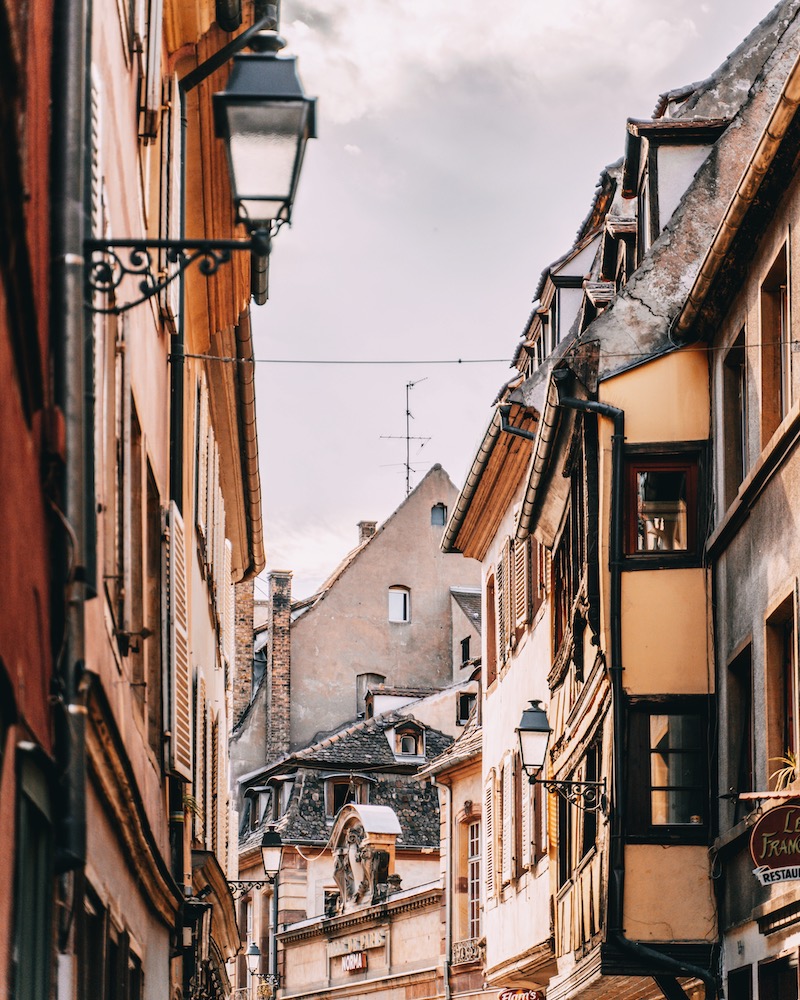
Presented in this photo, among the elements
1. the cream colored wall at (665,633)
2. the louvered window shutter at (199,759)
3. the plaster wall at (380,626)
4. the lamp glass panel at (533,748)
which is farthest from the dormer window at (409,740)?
the cream colored wall at (665,633)

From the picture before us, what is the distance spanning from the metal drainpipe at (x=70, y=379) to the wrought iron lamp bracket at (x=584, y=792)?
10.6 metres

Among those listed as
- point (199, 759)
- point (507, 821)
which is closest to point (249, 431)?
point (199, 759)

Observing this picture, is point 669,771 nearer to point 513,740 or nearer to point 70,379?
point 513,740

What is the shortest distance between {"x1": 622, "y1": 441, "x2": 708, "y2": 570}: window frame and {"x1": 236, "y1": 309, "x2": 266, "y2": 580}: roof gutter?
3.60 m

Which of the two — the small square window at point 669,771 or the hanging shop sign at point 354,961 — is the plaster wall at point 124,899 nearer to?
the small square window at point 669,771

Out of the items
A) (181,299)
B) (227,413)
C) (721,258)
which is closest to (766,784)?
(721,258)

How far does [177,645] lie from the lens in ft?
39.8

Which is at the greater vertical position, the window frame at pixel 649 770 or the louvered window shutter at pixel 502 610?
the louvered window shutter at pixel 502 610

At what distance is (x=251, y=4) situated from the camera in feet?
48.3

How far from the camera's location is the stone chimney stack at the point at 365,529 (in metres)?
60.4

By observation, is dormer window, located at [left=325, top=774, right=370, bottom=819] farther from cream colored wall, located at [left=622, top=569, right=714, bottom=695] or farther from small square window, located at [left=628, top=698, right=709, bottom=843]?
cream colored wall, located at [left=622, top=569, right=714, bottom=695]

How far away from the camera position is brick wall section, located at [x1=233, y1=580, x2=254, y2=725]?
2130 inches

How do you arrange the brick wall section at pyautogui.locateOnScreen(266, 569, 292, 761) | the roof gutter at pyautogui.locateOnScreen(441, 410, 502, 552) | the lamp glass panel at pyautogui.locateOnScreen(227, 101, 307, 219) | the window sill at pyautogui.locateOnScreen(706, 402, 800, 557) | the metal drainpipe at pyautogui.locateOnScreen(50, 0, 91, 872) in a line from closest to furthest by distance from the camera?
the metal drainpipe at pyautogui.locateOnScreen(50, 0, 91, 872) → the lamp glass panel at pyautogui.locateOnScreen(227, 101, 307, 219) → the window sill at pyautogui.locateOnScreen(706, 402, 800, 557) → the roof gutter at pyautogui.locateOnScreen(441, 410, 502, 552) → the brick wall section at pyautogui.locateOnScreen(266, 569, 292, 761)

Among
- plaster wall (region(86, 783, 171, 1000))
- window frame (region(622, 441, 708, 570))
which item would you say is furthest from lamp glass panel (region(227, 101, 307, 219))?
window frame (region(622, 441, 708, 570))
